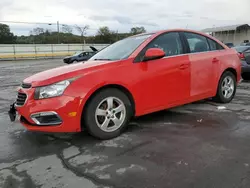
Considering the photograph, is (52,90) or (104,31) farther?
(104,31)

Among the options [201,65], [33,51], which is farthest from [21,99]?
[33,51]

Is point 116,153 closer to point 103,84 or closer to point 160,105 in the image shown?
point 103,84

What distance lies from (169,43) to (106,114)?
71.6 inches

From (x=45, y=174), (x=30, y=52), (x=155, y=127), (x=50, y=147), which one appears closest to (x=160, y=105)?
(x=155, y=127)

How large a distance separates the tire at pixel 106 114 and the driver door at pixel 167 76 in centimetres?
39

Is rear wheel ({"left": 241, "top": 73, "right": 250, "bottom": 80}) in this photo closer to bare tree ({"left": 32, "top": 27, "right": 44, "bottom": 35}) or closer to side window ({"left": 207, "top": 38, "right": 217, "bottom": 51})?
side window ({"left": 207, "top": 38, "right": 217, "bottom": 51})

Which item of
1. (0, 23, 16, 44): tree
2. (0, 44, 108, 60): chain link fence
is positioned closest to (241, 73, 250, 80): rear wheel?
(0, 44, 108, 60): chain link fence

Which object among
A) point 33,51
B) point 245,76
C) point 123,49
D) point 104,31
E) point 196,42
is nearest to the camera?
point 123,49

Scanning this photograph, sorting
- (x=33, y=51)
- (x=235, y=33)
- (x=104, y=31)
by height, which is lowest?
(x=33, y=51)

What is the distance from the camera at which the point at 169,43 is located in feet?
15.5

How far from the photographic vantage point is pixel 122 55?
4.36 metres

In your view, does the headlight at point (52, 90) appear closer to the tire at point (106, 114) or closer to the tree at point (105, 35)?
the tire at point (106, 114)

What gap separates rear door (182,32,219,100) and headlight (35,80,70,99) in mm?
2409

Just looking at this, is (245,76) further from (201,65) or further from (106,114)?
(106,114)
